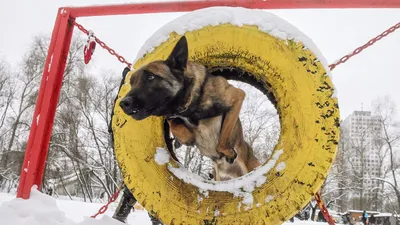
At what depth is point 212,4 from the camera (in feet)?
10.9

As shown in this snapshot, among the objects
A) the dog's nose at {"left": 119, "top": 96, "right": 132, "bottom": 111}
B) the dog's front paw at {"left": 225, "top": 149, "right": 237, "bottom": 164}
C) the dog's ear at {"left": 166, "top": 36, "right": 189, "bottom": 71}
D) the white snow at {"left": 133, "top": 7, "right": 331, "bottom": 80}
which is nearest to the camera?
the dog's nose at {"left": 119, "top": 96, "right": 132, "bottom": 111}

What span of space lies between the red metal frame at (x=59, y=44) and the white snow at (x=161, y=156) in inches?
52.3

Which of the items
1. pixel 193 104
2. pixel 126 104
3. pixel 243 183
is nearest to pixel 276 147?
pixel 243 183

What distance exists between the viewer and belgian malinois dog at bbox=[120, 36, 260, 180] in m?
2.21

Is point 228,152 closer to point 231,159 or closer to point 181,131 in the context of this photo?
point 231,159

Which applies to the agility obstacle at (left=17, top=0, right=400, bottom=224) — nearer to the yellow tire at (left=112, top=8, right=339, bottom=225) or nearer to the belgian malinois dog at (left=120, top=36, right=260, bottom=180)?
the yellow tire at (left=112, top=8, right=339, bottom=225)

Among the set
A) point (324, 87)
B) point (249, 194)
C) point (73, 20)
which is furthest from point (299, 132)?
point (73, 20)

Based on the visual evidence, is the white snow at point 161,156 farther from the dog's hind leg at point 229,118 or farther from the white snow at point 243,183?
the dog's hind leg at point 229,118

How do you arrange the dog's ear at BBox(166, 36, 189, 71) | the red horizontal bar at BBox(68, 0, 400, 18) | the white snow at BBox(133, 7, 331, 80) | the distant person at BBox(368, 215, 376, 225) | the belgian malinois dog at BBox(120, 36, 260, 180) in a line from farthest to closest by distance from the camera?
the distant person at BBox(368, 215, 376, 225)
the red horizontal bar at BBox(68, 0, 400, 18)
the white snow at BBox(133, 7, 331, 80)
the dog's ear at BBox(166, 36, 189, 71)
the belgian malinois dog at BBox(120, 36, 260, 180)

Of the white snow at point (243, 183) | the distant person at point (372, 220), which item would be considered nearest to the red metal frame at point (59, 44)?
the white snow at point (243, 183)

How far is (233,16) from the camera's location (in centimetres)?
255

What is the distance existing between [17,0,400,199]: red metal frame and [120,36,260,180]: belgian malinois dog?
1053mm

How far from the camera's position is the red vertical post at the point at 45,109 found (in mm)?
3272

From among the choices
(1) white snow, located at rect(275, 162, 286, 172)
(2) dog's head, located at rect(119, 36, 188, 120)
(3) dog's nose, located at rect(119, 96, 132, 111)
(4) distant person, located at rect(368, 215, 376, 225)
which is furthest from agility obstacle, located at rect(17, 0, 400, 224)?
(4) distant person, located at rect(368, 215, 376, 225)
